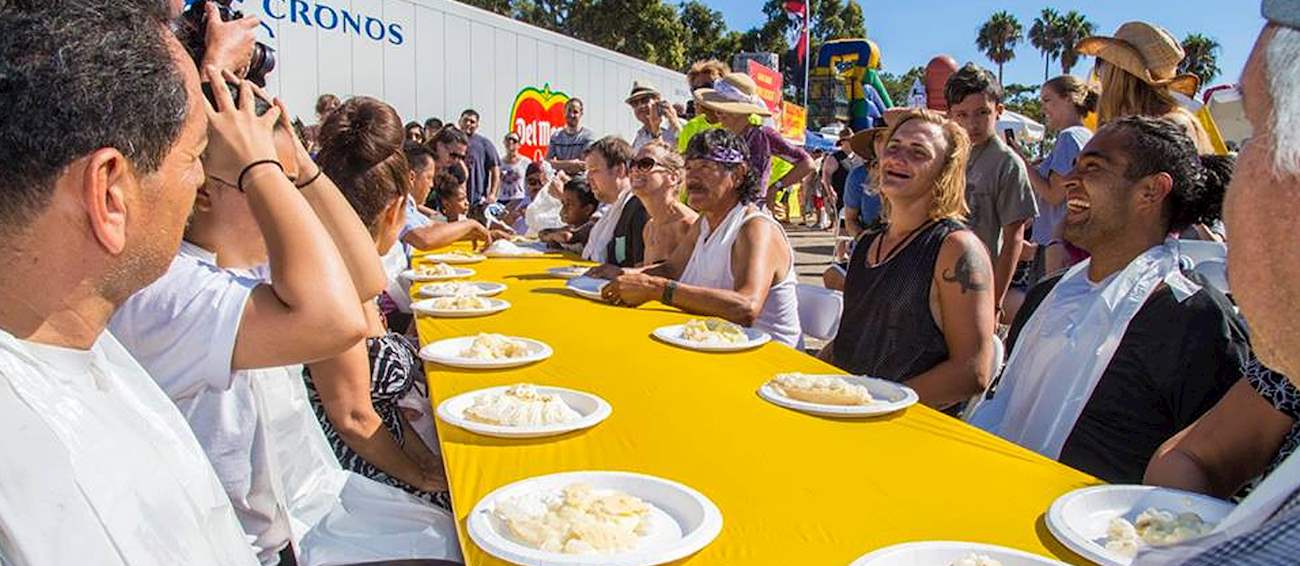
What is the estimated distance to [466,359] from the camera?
2.39m

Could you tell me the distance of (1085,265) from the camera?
248 cm

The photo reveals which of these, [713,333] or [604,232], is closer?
[713,333]

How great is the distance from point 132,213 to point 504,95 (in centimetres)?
1123

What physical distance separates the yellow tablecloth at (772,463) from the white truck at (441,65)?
24.7 ft

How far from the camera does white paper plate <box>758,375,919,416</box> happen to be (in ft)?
6.34

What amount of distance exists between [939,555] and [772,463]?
455mm

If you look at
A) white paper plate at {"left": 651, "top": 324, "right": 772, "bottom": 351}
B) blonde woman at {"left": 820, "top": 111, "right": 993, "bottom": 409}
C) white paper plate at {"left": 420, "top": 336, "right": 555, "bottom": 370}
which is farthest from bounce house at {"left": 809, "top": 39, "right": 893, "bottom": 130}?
white paper plate at {"left": 420, "top": 336, "right": 555, "bottom": 370}

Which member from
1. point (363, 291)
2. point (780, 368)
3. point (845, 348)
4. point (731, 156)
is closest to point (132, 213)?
point (363, 291)

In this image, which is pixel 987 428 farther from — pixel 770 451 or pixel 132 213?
pixel 132 213

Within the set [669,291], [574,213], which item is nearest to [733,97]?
[574,213]

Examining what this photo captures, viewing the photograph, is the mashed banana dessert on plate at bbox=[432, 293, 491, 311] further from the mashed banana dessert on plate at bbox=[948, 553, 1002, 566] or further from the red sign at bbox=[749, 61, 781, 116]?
the red sign at bbox=[749, 61, 781, 116]

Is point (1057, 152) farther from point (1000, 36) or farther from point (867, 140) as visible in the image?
point (1000, 36)

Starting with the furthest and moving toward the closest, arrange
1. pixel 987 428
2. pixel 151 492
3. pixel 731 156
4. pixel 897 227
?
pixel 731 156 < pixel 897 227 < pixel 987 428 < pixel 151 492

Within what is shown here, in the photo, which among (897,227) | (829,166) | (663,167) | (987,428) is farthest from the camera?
(829,166)
